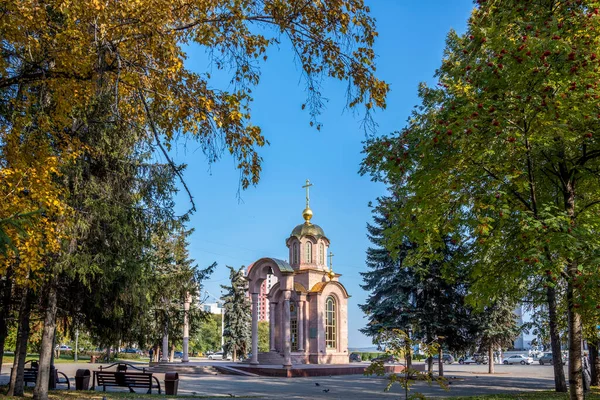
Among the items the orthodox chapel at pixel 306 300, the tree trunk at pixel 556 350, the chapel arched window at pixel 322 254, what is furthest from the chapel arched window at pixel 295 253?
the tree trunk at pixel 556 350

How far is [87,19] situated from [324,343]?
31491mm

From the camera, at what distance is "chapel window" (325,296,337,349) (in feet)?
119

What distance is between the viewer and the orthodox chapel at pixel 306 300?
108 feet

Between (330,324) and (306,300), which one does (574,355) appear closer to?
(306,300)

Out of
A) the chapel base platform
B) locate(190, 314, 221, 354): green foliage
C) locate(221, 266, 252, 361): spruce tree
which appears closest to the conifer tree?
the chapel base platform

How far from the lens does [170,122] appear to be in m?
6.94

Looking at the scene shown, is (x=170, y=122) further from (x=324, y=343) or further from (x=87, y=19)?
(x=324, y=343)

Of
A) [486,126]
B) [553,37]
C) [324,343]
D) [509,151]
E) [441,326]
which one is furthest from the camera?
[324,343]

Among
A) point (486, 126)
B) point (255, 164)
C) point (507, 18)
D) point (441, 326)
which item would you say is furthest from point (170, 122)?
point (441, 326)

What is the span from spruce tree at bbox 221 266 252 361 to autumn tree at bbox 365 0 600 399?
125 ft

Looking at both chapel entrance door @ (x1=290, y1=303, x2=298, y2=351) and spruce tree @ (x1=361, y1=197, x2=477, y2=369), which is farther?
chapel entrance door @ (x1=290, y1=303, x2=298, y2=351)

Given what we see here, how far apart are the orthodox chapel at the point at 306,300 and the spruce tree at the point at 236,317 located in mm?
11414

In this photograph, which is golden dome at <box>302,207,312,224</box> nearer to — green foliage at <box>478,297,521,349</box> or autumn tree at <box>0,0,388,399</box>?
green foliage at <box>478,297,521,349</box>

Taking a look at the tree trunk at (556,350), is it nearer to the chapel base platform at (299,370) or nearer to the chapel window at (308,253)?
the chapel base platform at (299,370)
